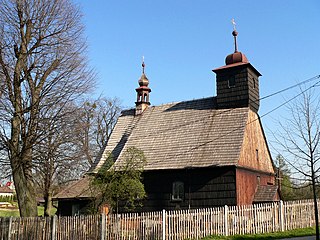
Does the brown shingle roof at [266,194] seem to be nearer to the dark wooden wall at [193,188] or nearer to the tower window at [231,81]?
the dark wooden wall at [193,188]

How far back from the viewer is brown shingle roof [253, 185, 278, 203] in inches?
895

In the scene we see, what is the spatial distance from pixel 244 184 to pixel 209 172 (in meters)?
2.18

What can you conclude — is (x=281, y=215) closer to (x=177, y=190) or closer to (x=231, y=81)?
(x=177, y=190)

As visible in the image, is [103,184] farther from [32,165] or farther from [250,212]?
[250,212]

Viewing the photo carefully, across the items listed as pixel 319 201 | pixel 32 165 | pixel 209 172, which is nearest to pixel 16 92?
pixel 32 165

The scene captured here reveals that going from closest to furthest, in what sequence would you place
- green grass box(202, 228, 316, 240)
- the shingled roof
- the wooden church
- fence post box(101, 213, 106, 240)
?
fence post box(101, 213, 106, 240) → green grass box(202, 228, 316, 240) → the wooden church → the shingled roof

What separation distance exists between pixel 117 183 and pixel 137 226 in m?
2.73

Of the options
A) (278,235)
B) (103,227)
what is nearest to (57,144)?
(103,227)

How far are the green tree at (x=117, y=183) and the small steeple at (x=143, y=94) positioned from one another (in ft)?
37.5

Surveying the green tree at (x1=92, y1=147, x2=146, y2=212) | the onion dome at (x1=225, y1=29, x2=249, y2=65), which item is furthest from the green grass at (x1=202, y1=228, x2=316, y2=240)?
the onion dome at (x1=225, y1=29, x2=249, y2=65)

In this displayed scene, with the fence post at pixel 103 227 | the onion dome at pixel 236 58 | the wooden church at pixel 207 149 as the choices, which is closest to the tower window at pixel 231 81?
the wooden church at pixel 207 149

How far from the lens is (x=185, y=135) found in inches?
1001

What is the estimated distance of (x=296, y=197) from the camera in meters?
33.6

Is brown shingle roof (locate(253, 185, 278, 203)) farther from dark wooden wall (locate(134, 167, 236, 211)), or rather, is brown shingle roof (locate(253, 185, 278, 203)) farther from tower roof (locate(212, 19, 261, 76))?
tower roof (locate(212, 19, 261, 76))
